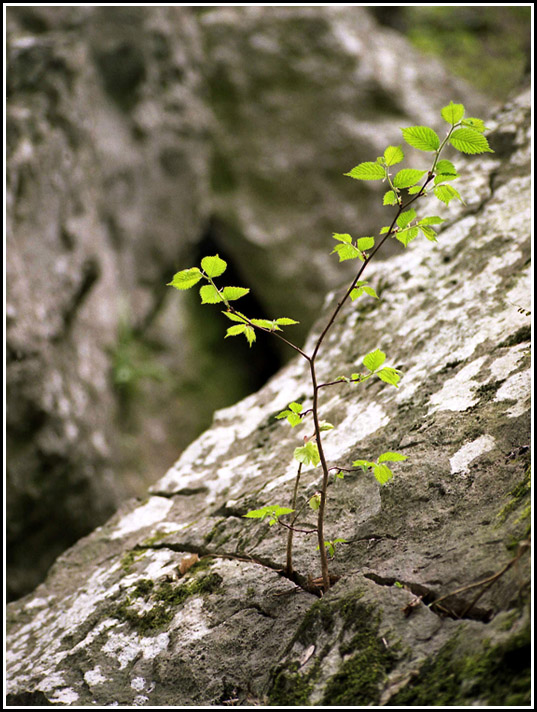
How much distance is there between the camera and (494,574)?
3.60 feet

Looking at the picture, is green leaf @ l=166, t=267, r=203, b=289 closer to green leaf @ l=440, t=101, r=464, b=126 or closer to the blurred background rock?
green leaf @ l=440, t=101, r=464, b=126

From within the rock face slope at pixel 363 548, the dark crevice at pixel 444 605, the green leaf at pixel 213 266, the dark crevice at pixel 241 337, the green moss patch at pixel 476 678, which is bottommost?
the green moss patch at pixel 476 678

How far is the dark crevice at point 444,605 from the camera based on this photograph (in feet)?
3.50

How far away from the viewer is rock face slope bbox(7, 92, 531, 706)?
1.10 metres

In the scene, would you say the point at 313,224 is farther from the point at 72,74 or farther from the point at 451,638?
the point at 451,638

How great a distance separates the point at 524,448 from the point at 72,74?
3811mm

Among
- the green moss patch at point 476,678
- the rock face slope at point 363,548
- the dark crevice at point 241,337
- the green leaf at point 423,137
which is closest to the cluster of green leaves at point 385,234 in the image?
the green leaf at point 423,137

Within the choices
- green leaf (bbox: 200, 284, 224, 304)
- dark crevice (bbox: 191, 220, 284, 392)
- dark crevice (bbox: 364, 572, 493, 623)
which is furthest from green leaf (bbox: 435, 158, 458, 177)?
dark crevice (bbox: 191, 220, 284, 392)

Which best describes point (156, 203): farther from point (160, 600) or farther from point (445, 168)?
point (445, 168)

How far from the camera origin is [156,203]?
5215 millimetres

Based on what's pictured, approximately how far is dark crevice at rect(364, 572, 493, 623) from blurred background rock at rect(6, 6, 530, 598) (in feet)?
7.64

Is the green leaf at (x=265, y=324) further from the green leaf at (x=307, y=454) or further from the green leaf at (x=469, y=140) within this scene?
the green leaf at (x=469, y=140)

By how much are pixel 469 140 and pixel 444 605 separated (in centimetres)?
97

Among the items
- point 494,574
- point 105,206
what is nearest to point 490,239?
point 494,574
